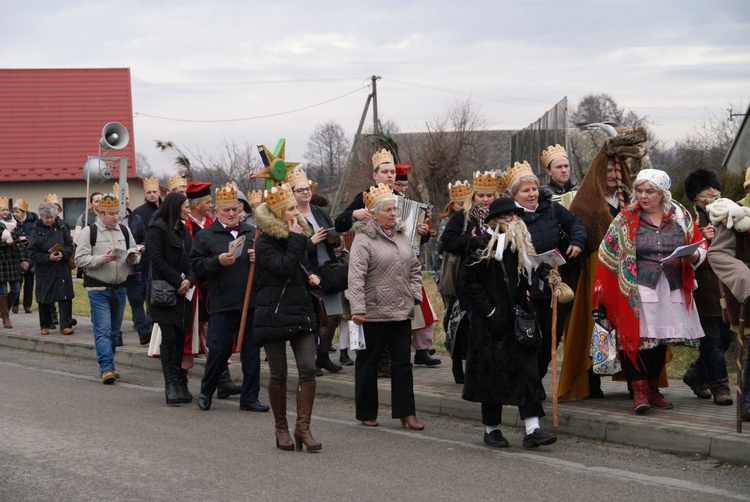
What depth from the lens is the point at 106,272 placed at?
1222cm

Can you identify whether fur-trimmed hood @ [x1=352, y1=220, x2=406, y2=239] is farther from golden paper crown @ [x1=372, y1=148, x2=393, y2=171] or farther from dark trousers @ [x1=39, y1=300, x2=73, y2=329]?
dark trousers @ [x1=39, y1=300, x2=73, y2=329]

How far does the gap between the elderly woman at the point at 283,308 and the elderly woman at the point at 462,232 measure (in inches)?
54.5

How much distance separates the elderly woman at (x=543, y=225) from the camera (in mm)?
8711

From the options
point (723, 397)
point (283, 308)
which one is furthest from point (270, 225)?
point (723, 397)

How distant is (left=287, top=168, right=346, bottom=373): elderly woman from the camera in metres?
10.8

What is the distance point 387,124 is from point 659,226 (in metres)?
41.0

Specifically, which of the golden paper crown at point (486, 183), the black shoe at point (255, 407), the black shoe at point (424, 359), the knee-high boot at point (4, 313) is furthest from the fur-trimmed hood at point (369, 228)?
the knee-high boot at point (4, 313)

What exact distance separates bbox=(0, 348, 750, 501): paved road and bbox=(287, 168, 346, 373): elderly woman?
4.72ft

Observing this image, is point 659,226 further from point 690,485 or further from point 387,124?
point 387,124

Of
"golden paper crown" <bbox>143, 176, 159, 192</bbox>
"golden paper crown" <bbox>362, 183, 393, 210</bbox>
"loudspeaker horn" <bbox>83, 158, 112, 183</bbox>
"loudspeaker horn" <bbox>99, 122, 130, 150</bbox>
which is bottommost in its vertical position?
"golden paper crown" <bbox>362, 183, 393, 210</bbox>

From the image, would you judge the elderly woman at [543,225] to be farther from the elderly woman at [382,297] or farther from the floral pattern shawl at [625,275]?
the elderly woman at [382,297]

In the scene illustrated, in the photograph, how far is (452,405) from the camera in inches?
378

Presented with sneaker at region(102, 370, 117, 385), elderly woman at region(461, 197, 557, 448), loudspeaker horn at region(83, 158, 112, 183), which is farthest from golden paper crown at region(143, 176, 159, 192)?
elderly woman at region(461, 197, 557, 448)

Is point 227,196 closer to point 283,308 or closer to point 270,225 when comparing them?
point 270,225
